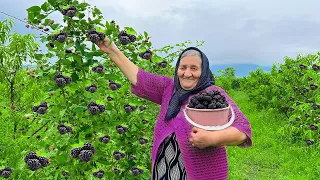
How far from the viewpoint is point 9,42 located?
595 cm

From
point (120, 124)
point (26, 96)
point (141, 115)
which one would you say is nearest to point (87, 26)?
point (120, 124)

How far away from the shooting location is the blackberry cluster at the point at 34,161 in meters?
2.85

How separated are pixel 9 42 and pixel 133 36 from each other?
3.29 m

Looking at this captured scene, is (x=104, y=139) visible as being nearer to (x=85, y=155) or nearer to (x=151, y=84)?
(x=85, y=155)

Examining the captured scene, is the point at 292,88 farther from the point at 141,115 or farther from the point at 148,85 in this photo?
the point at 148,85

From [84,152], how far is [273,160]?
6327 millimetres

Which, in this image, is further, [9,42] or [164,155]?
[9,42]

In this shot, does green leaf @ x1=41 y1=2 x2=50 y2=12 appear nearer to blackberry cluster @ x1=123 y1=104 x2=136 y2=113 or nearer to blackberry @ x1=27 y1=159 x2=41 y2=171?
blackberry @ x1=27 y1=159 x2=41 y2=171

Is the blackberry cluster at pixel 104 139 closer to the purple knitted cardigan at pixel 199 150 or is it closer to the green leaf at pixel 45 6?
the purple knitted cardigan at pixel 199 150

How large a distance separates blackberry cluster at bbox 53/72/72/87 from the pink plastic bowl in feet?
3.37

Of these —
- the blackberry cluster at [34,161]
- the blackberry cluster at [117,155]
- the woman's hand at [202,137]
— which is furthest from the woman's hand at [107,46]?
the blackberry cluster at [117,155]

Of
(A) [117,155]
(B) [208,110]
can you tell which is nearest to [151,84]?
(B) [208,110]

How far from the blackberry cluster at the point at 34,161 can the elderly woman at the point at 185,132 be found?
749mm

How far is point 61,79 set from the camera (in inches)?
115
